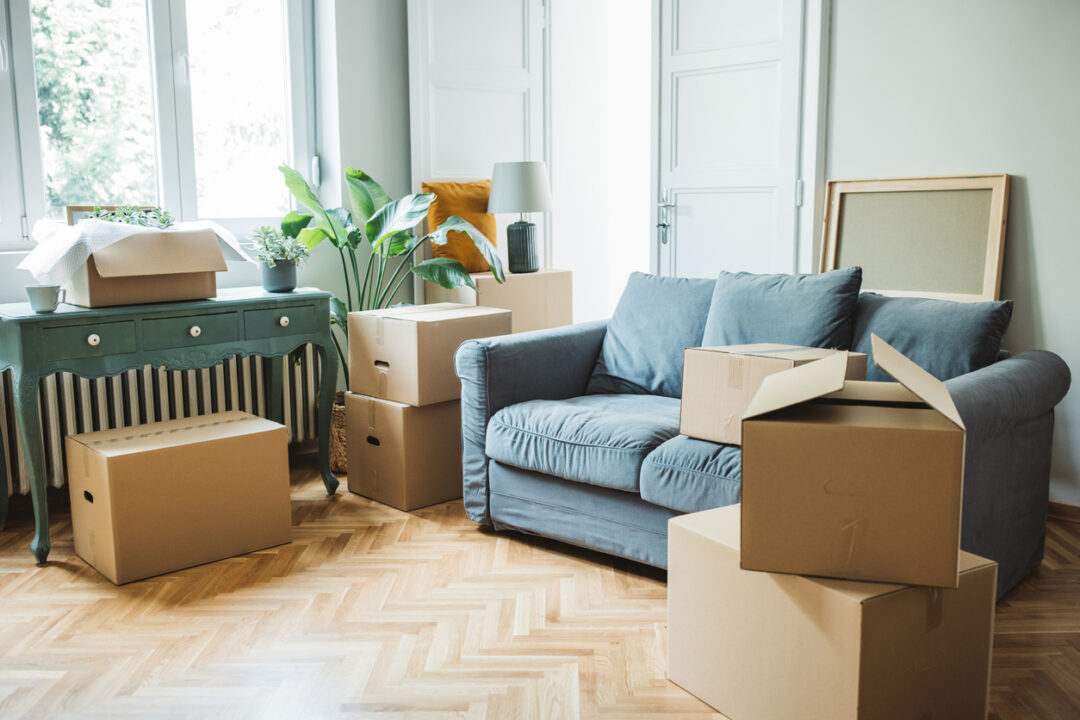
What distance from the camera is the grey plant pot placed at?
3.33 metres

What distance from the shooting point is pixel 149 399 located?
3.43 metres

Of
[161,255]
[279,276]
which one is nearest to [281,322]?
[279,276]

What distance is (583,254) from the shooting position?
5.32 m

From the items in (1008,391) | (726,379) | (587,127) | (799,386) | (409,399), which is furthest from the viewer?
(587,127)

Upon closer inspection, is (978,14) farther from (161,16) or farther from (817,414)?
(161,16)

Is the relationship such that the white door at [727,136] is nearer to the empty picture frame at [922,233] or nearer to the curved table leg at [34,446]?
the empty picture frame at [922,233]

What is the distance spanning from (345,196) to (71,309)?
142cm

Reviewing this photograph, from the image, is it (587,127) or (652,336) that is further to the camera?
(587,127)

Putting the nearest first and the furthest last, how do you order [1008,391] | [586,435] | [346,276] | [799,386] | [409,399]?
[799,386] < [1008,391] < [586,435] < [409,399] < [346,276]

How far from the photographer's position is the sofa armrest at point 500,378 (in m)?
2.97

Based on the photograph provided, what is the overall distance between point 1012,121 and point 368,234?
7.72ft

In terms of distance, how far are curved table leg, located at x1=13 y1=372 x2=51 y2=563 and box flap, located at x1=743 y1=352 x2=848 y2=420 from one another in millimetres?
2135

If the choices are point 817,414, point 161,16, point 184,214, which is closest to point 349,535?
point 184,214

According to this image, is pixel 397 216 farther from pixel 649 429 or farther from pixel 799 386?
pixel 799 386
